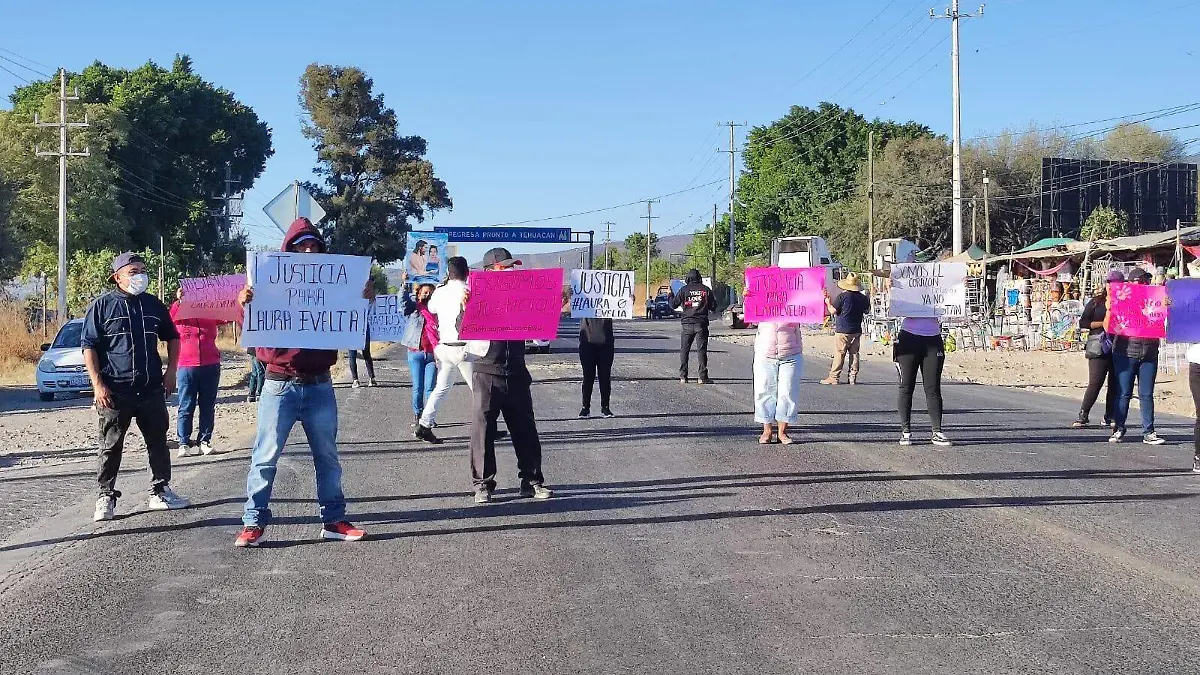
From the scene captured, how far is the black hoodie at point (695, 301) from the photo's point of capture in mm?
19531

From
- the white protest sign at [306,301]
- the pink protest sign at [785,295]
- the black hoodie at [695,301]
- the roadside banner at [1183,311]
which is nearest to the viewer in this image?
the white protest sign at [306,301]

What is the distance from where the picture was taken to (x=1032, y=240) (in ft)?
220

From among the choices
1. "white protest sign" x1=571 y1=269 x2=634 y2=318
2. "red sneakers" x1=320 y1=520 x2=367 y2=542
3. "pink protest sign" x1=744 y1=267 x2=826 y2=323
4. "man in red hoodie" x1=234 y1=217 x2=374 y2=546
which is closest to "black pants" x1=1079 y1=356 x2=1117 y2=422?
"pink protest sign" x1=744 y1=267 x2=826 y2=323

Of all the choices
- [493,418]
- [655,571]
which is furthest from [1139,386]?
[655,571]

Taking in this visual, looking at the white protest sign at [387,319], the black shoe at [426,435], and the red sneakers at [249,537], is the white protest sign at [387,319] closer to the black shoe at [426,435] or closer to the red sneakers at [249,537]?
the black shoe at [426,435]

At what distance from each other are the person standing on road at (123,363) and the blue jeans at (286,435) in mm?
1352

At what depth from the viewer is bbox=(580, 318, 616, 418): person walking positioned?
1471 cm

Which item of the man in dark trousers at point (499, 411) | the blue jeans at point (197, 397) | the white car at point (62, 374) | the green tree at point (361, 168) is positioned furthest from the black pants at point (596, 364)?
the green tree at point (361, 168)

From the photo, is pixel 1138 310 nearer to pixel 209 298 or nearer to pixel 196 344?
pixel 209 298

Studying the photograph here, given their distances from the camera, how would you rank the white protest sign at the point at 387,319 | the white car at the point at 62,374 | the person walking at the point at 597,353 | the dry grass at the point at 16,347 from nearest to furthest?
the person walking at the point at 597,353 < the white protest sign at the point at 387,319 < the white car at the point at 62,374 < the dry grass at the point at 16,347

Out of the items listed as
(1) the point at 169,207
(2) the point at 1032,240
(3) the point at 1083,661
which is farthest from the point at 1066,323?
(1) the point at 169,207

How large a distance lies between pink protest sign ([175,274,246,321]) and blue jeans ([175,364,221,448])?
89 cm

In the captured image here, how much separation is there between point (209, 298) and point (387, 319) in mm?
9055

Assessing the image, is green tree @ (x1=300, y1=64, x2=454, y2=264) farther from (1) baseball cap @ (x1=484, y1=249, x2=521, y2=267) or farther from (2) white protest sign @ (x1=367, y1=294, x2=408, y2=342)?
(1) baseball cap @ (x1=484, y1=249, x2=521, y2=267)
